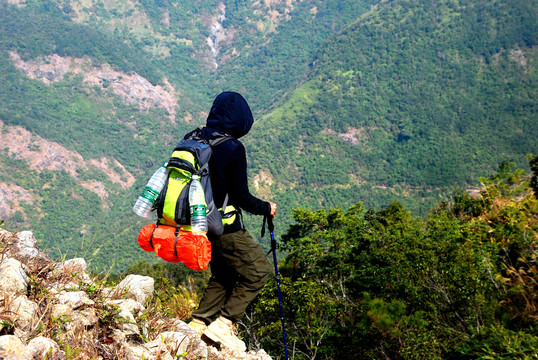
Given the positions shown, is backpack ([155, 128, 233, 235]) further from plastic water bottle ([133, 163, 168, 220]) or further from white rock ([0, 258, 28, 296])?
white rock ([0, 258, 28, 296])

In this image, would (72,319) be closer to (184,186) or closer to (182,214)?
(182,214)

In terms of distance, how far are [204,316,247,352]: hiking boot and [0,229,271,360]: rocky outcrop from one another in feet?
0.25

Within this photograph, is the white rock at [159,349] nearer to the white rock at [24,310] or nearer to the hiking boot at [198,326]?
the white rock at [24,310]

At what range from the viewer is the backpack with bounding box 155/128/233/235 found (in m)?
3.25

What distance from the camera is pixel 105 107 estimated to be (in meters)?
189

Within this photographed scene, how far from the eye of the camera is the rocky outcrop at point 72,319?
8.16 ft

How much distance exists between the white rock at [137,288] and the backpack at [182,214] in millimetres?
516

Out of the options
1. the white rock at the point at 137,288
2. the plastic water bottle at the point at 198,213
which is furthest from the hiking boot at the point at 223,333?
the plastic water bottle at the point at 198,213

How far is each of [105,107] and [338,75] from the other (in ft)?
327

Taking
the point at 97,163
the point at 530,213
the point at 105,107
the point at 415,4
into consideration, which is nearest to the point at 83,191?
the point at 97,163

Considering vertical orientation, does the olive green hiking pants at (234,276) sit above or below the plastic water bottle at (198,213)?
below

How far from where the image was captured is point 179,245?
10.6 feet

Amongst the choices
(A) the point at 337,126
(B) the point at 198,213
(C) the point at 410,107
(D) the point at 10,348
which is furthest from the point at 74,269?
(C) the point at 410,107

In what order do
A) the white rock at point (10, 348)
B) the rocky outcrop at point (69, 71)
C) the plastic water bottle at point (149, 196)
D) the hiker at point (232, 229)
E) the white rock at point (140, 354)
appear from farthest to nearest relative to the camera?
the rocky outcrop at point (69, 71) < the hiker at point (232, 229) < the plastic water bottle at point (149, 196) < the white rock at point (140, 354) < the white rock at point (10, 348)
